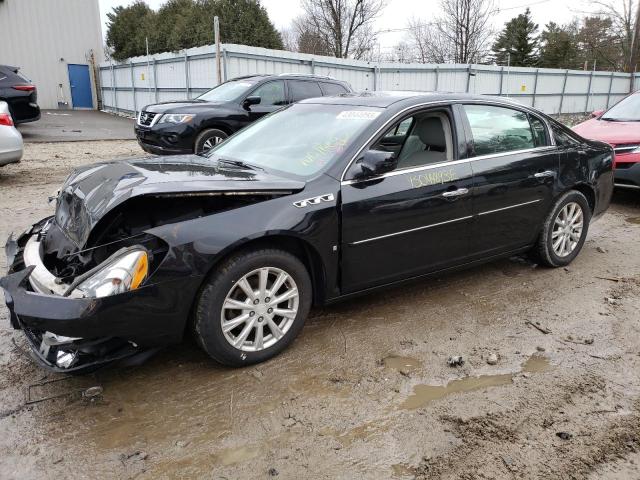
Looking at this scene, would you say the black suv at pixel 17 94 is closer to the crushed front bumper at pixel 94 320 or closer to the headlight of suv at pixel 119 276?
the crushed front bumper at pixel 94 320

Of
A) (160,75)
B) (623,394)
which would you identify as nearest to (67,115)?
(160,75)

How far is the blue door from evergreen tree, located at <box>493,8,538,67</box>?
32.4m

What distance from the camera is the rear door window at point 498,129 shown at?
410 centimetres

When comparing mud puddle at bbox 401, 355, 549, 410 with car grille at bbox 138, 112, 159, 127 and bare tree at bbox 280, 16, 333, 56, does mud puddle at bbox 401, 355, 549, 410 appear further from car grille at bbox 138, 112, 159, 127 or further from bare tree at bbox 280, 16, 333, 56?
bare tree at bbox 280, 16, 333, 56

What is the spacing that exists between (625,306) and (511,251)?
0.96 metres

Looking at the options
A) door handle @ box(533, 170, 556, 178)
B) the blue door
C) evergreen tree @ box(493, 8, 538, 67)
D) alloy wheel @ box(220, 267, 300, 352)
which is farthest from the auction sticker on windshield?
evergreen tree @ box(493, 8, 538, 67)

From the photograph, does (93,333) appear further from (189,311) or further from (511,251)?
(511,251)

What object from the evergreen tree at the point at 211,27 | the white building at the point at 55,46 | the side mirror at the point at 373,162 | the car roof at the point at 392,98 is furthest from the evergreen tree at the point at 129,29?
the side mirror at the point at 373,162

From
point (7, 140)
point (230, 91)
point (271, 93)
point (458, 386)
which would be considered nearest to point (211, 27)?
point (230, 91)

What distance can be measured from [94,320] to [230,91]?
7.88m

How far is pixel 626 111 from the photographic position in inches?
332

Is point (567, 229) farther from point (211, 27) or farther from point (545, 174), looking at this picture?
point (211, 27)

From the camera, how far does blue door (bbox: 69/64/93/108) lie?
25.7m

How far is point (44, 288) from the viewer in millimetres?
2775
